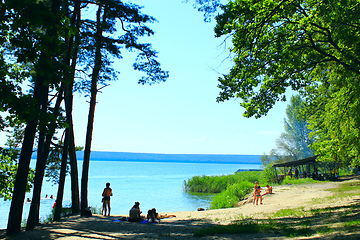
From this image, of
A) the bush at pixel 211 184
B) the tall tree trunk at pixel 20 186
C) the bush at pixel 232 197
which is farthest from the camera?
the bush at pixel 211 184

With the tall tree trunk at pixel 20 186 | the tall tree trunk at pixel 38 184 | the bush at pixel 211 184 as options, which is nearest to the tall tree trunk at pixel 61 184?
the tall tree trunk at pixel 38 184

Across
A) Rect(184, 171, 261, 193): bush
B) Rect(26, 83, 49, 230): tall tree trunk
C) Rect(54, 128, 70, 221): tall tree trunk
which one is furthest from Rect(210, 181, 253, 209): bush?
Rect(26, 83, 49, 230): tall tree trunk

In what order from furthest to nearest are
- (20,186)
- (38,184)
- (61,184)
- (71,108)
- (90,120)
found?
(90,120)
(71,108)
(61,184)
(38,184)
(20,186)

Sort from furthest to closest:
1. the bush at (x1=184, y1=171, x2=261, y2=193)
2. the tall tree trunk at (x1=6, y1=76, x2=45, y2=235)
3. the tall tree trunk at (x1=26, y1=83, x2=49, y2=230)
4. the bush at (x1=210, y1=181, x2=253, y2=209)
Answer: the bush at (x1=184, y1=171, x2=261, y2=193)
the bush at (x1=210, y1=181, x2=253, y2=209)
the tall tree trunk at (x1=26, y1=83, x2=49, y2=230)
the tall tree trunk at (x1=6, y1=76, x2=45, y2=235)

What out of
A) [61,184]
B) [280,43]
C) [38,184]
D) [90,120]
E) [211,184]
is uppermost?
[280,43]

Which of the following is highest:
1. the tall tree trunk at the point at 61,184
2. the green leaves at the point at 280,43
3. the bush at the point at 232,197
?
the green leaves at the point at 280,43

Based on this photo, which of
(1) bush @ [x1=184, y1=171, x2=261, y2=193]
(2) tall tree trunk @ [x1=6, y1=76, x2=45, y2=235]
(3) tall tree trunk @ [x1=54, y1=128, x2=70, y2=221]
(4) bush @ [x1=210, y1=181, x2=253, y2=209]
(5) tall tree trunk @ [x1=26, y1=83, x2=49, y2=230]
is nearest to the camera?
(2) tall tree trunk @ [x1=6, y1=76, x2=45, y2=235]

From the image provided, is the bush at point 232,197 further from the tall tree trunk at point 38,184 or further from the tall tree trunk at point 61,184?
the tall tree trunk at point 38,184

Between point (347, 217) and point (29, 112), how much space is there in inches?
407

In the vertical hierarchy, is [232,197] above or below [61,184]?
below

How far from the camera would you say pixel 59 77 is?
791cm

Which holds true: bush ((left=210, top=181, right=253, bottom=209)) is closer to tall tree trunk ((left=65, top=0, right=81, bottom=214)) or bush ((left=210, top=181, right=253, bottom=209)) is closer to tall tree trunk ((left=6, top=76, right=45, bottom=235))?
tall tree trunk ((left=65, top=0, right=81, bottom=214))

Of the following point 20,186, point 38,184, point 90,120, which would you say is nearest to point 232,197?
point 90,120

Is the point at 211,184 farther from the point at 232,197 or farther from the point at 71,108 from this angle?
the point at 71,108
